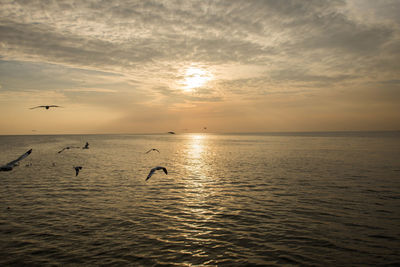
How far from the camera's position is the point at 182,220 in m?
17.8

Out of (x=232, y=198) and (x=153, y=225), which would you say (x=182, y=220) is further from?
(x=232, y=198)

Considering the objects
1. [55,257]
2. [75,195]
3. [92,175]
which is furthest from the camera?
[92,175]

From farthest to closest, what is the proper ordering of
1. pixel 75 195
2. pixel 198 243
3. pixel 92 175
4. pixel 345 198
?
pixel 92 175 < pixel 75 195 < pixel 345 198 < pixel 198 243

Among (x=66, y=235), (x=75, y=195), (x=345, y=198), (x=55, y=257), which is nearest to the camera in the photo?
(x=55, y=257)

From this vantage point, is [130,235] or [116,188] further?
[116,188]

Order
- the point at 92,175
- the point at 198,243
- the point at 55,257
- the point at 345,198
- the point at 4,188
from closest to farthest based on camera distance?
the point at 55,257, the point at 198,243, the point at 345,198, the point at 4,188, the point at 92,175

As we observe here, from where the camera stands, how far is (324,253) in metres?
12.8

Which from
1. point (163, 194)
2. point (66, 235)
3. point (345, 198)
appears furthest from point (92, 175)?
point (345, 198)

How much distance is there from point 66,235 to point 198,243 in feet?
27.0

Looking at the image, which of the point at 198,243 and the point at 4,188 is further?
the point at 4,188

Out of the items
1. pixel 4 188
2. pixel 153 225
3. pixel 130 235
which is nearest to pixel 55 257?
pixel 130 235

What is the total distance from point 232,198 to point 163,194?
7.14 metres

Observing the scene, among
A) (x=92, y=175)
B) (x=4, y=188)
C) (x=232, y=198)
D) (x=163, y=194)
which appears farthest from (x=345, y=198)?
(x=4, y=188)

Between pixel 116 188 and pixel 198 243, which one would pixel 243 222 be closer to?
pixel 198 243
